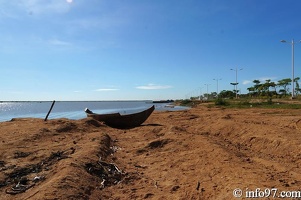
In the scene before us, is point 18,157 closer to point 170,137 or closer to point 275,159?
point 170,137

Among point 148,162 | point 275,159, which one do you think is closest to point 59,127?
point 148,162

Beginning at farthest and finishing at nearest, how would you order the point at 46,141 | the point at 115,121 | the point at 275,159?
the point at 115,121 < the point at 46,141 < the point at 275,159

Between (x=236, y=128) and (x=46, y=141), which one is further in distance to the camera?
(x=236, y=128)

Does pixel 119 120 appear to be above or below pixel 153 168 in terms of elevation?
above

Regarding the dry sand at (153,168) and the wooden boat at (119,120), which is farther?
the wooden boat at (119,120)

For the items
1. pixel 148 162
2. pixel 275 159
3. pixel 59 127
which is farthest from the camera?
pixel 59 127

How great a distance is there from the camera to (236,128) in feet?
40.0

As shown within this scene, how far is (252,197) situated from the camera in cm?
446

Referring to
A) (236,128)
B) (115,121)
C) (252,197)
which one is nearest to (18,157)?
(252,197)

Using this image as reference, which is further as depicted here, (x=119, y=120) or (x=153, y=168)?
(x=119, y=120)

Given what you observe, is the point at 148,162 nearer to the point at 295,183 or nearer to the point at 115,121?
the point at 295,183

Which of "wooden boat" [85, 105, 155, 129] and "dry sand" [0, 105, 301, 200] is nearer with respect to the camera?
"dry sand" [0, 105, 301, 200]

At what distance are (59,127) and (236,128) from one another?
9399 millimetres

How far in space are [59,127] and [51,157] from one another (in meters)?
6.21
